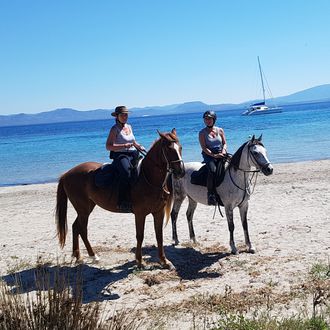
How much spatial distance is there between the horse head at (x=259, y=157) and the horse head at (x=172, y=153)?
1.77 metres

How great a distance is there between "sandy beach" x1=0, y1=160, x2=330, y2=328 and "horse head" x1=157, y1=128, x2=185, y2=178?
66.8 inches

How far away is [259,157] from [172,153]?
1.92 metres

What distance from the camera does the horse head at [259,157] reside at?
8164mm

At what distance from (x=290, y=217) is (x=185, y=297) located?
5498 millimetres

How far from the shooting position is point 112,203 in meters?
8.02

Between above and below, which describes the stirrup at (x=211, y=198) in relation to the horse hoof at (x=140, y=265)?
above

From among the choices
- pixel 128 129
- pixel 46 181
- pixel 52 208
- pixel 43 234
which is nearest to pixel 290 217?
Answer: pixel 128 129

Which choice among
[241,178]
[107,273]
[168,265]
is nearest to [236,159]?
[241,178]

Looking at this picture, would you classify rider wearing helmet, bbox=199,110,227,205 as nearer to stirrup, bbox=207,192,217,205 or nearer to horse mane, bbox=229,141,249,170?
stirrup, bbox=207,192,217,205

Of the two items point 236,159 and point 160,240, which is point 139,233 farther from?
point 236,159

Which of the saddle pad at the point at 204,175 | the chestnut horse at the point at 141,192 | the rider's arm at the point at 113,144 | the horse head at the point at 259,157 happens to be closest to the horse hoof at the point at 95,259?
the chestnut horse at the point at 141,192

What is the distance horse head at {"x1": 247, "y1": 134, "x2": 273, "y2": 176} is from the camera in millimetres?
8164

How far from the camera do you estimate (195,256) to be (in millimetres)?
8719

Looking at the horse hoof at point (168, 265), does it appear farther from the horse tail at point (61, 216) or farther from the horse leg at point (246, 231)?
the horse tail at point (61, 216)
